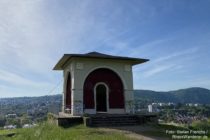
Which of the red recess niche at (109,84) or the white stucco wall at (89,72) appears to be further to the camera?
the red recess niche at (109,84)

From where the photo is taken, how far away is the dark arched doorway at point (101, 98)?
20189 millimetres

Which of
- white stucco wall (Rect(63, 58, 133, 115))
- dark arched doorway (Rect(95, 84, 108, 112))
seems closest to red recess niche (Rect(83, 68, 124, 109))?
white stucco wall (Rect(63, 58, 133, 115))

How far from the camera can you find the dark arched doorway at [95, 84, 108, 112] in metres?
20.2

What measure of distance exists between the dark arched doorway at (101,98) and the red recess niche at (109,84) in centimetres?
52

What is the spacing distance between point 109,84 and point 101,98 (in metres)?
1.48

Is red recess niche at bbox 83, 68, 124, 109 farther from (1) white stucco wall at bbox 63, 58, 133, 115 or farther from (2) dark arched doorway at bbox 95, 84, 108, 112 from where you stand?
(2) dark arched doorway at bbox 95, 84, 108, 112

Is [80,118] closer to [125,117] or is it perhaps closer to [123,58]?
[125,117]

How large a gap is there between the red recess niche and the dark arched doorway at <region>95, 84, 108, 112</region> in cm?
52

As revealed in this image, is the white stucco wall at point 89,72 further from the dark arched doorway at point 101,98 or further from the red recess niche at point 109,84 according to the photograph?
the dark arched doorway at point 101,98

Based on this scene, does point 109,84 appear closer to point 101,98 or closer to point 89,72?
point 101,98

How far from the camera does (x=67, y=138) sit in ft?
36.5

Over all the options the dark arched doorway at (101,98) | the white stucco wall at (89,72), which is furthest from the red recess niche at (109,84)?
the dark arched doorway at (101,98)

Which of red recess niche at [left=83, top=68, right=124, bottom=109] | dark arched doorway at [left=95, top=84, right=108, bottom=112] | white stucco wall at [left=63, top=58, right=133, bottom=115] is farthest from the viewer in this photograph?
dark arched doorway at [left=95, top=84, right=108, bottom=112]

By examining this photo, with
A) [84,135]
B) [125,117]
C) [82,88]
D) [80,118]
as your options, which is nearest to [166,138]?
[84,135]
